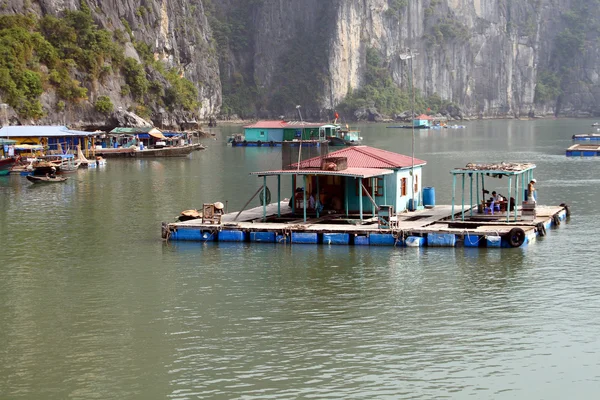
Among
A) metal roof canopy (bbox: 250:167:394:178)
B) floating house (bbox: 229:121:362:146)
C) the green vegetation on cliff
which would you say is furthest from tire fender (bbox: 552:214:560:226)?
floating house (bbox: 229:121:362:146)

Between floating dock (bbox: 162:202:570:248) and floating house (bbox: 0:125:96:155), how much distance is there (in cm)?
4863

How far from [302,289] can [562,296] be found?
8.47m

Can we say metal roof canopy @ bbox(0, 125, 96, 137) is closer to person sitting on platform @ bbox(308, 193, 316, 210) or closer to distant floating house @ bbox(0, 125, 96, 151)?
distant floating house @ bbox(0, 125, 96, 151)

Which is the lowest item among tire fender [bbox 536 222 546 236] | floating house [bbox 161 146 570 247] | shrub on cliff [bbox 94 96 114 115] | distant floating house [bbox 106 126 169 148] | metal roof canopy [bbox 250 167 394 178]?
tire fender [bbox 536 222 546 236]

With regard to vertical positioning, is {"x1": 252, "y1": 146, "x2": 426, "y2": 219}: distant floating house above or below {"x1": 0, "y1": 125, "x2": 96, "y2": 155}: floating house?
below

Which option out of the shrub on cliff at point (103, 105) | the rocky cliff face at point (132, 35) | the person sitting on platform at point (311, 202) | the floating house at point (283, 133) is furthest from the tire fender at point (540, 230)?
the floating house at point (283, 133)

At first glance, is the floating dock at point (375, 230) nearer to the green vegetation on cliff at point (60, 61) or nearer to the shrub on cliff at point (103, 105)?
the green vegetation on cliff at point (60, 61)

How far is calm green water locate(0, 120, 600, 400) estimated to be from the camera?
2361 centimetres

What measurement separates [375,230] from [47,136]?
56962 mm

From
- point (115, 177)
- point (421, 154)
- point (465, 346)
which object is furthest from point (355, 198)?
point (421, 154)

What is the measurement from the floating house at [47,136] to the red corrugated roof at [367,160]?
4948 cm

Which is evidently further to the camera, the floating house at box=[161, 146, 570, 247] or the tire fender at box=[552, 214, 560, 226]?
Result: the tire fender at box=[552, 214, 560, 226]

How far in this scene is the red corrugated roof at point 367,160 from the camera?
43.8m

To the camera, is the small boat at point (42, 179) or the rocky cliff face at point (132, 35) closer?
the small boat at point (42, 179)
